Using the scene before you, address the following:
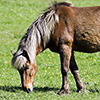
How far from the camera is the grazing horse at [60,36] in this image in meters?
6.66

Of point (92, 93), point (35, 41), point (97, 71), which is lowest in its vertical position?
point (97, 71)

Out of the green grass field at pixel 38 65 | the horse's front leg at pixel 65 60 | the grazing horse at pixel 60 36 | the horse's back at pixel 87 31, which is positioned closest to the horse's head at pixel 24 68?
the grazing horse at pixel 60 36

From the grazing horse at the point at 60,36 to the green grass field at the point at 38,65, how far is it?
1.33 ft

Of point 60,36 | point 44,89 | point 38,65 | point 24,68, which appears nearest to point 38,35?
point 60,36

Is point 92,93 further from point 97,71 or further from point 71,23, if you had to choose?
point 97,71

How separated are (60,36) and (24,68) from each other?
122 cm

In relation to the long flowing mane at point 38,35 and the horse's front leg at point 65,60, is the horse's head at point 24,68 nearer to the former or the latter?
the long flowing mane at point 38,35

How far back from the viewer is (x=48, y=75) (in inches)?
367

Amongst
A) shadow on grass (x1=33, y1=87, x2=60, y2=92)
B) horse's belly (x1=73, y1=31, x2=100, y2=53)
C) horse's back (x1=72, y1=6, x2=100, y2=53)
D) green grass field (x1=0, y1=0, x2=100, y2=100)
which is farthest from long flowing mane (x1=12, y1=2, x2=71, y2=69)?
shadow on grass (x1=33, y1=87, x2=60, y2=92)

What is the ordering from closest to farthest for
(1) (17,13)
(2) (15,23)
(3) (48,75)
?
1. (3) (48,75)
2. (2) (15,23)
3. (1) (17,13)

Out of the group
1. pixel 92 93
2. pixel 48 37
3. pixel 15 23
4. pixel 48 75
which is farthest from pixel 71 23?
pixel 15 23

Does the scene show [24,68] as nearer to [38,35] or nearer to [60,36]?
[38,35]

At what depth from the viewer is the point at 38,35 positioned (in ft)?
22.3

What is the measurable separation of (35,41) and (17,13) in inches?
392
